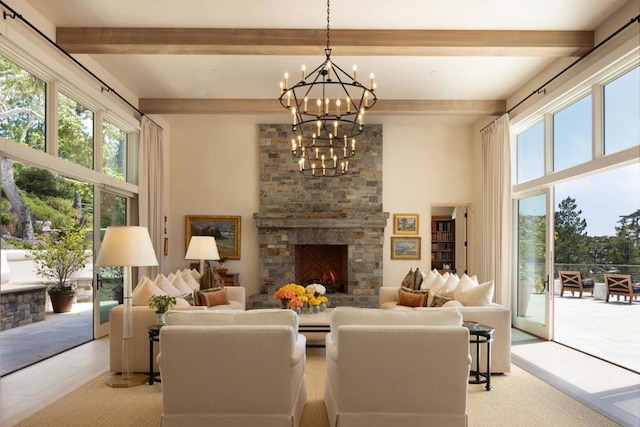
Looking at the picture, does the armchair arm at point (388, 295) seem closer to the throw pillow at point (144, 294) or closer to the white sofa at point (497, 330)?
the white sofa at point (497, 330)

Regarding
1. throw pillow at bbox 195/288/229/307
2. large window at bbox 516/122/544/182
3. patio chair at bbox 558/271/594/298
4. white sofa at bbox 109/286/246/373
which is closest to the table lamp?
throw pillow at bbox 195/288/229/307

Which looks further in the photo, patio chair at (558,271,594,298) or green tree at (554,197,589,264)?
patio chair at (558,271,594,298)

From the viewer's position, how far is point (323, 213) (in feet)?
31.2

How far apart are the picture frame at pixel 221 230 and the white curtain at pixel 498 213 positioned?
191 inches

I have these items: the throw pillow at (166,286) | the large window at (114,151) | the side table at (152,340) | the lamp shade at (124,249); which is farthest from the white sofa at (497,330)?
the large window at (114,151)

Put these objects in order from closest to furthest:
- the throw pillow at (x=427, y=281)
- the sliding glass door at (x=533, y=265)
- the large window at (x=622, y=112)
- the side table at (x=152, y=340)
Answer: the side table at (x=152, y=340) < the large window at (x=622, y=112) < the throw pillow at (x=427, y=281) < the sliding glass door at (x=533, y=265)

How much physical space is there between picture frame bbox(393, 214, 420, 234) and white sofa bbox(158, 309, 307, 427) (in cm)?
691

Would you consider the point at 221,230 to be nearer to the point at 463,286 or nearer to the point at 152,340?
the point at 152,340

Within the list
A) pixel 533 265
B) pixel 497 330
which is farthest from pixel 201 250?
pixel 533 265

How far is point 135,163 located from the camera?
816cm

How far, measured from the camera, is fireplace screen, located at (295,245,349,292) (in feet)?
33.0

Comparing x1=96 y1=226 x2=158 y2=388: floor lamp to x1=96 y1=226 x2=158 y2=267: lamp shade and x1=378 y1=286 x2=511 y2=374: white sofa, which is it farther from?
x1=378 y1=286 x2=511 y2=374: white sofa

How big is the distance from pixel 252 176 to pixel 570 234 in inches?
309

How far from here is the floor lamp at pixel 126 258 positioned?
4.25 meters
